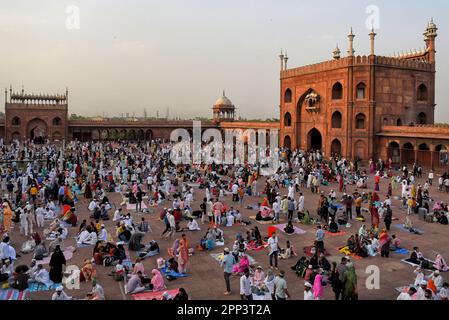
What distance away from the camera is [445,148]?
89.4ft

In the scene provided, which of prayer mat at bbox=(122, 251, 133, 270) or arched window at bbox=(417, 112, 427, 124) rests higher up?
arched window at bbox=(417, 112, 427, 124)

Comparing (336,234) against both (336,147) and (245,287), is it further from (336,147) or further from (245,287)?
(336,147)

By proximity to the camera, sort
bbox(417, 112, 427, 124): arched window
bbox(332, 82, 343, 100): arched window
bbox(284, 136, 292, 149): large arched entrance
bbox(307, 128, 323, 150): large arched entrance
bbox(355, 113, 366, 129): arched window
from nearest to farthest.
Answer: bbox(355, 113, 366, 129): arched window
bbox(332, 82, 343, 100): arched window
bbox(417, 112, 427, 124): arched window
bbox(307, 128, 323, 150): large arched entrance
bbox(284, 136, 292, 149): large arched entrance

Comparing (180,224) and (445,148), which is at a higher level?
(445,148)

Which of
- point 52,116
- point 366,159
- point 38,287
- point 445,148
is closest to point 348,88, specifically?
point 366,159

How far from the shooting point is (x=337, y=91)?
3478cm

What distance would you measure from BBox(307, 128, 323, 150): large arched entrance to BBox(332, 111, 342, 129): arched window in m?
3.29

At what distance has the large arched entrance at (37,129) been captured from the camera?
48594 millimetres

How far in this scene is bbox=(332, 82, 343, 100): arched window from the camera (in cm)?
3441

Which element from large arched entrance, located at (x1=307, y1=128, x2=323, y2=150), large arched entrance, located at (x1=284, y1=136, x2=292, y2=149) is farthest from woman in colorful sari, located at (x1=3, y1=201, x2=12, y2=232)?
large arched entrance, located at (x1=284, y1=136, x2=292, y2=149)

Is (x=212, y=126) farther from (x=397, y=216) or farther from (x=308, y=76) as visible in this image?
(x=397, y=216)

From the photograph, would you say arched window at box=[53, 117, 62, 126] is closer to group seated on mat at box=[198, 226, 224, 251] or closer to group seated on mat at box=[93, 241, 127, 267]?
group seated on mat at box=[198, 226, 224, 251]

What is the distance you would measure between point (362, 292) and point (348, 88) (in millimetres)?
26010

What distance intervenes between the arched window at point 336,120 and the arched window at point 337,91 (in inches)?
51.9
